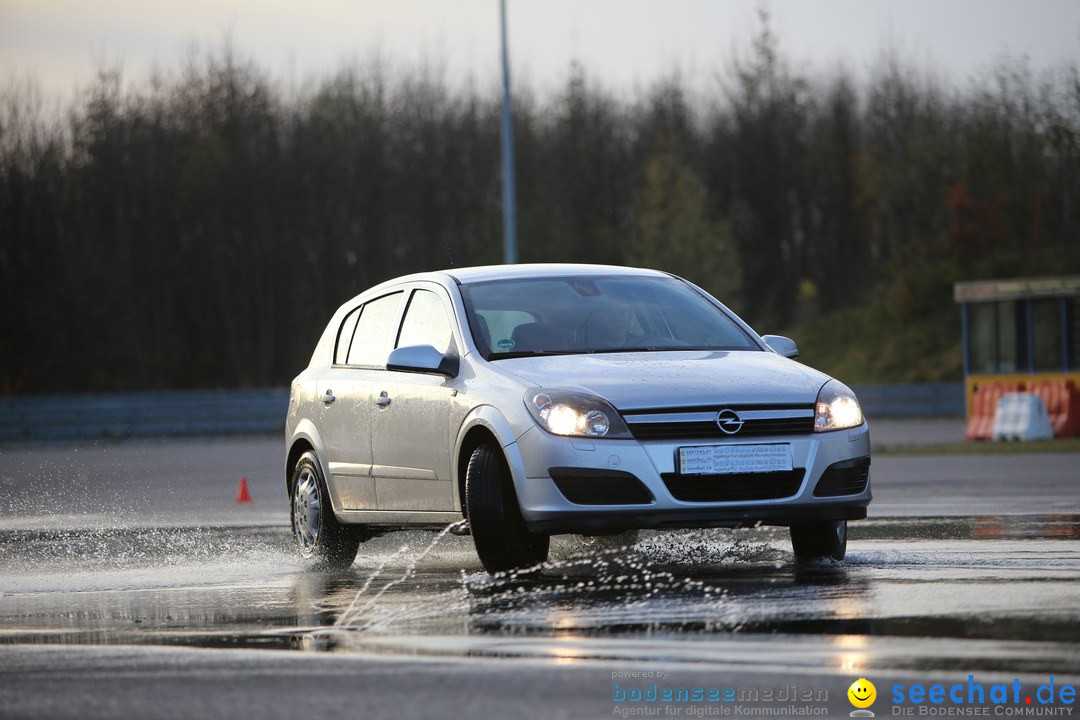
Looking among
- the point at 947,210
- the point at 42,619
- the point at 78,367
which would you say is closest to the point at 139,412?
the point at 78,367

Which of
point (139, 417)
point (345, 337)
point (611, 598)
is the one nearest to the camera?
point (611, 598)

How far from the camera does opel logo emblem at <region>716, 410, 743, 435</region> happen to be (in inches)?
348

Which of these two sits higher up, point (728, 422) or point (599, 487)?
point (728, 422)

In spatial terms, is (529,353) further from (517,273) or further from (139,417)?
(139,417)

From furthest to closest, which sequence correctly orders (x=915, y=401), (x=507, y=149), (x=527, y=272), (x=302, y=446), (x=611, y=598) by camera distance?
(x=915, y=401) → (x=507, y=149) → (x=302, y=446) → (x=527, y=272) → (x=611, y=598)

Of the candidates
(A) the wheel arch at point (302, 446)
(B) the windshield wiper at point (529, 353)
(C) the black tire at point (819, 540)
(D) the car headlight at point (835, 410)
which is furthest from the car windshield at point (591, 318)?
(A) the wheel arch at point (302, 446)

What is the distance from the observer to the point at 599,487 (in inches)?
346

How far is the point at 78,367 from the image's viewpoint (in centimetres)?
5106

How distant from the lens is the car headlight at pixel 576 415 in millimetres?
8836

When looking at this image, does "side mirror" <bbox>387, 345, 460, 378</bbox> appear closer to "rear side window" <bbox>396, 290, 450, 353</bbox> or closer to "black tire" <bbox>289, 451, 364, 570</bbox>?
"rear side window" <bbox>396, 290, 450, 353</bbox>

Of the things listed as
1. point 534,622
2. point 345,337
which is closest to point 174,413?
point 345,337

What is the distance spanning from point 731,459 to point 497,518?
1.16m

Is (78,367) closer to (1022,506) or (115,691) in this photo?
(1022,506)

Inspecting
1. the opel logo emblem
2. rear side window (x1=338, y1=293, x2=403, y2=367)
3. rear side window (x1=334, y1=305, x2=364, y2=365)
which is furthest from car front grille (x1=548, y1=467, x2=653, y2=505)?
rear side window (x1=334, y1=305, x2=364, y2=365)
